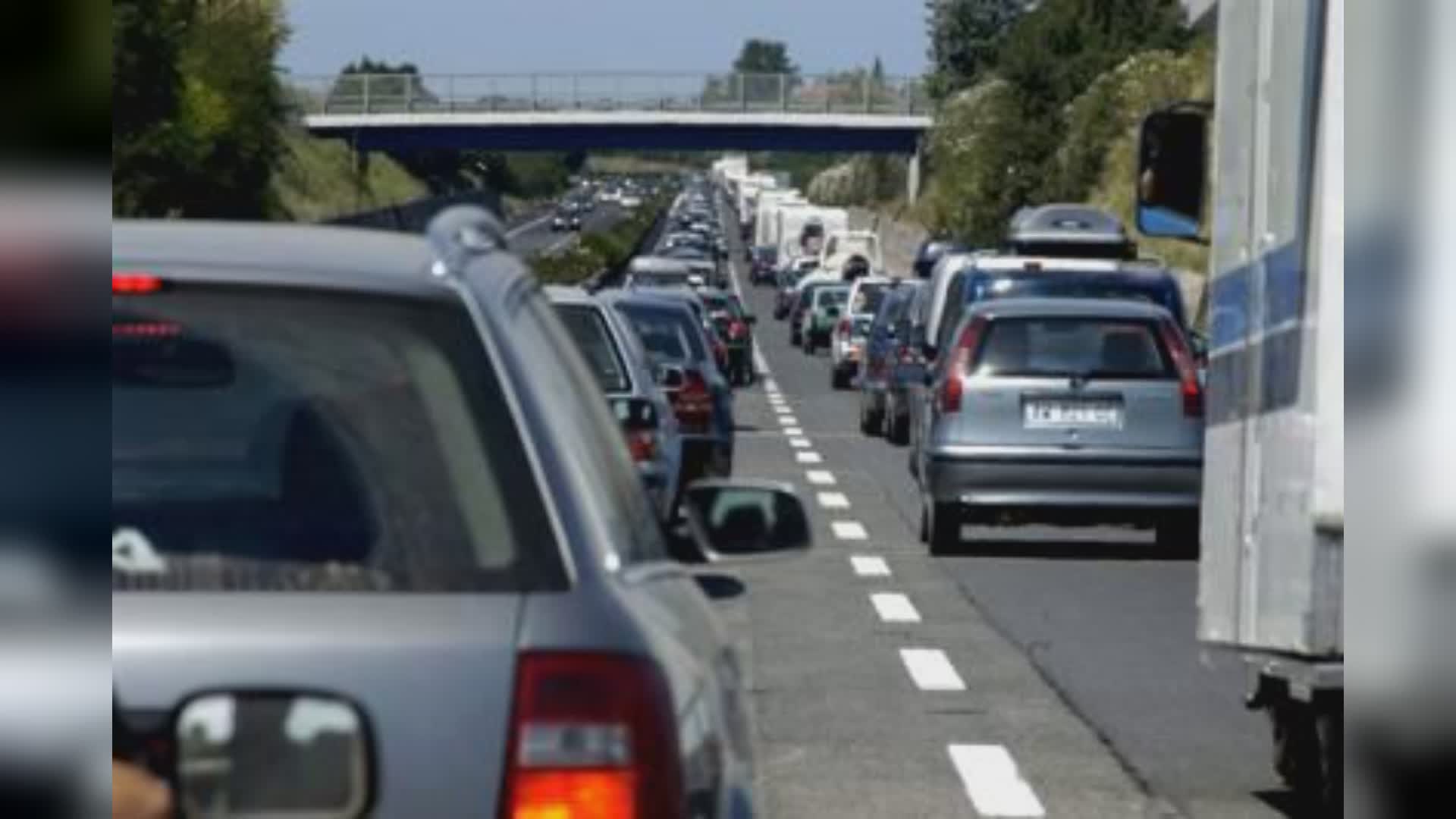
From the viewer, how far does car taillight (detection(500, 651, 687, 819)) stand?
4.42 meters

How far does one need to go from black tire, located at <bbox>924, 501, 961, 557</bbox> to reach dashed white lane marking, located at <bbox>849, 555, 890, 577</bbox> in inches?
15.1

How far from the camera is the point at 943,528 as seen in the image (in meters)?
21.6

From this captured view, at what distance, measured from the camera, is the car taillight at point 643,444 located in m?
17.9

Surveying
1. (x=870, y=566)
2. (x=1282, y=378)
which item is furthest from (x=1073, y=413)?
(x=1282, y=378)

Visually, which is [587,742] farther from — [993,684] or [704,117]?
[704,117]

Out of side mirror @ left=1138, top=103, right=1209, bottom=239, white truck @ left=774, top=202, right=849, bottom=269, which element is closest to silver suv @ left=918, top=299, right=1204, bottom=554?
side mirror @ left=1138, top=103, right=1209, bottom=239

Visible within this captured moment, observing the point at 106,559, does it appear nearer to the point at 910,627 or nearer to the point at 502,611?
the point at 502,611

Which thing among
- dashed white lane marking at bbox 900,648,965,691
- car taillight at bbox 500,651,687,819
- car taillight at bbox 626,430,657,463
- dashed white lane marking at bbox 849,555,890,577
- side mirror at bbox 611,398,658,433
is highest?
car taillight at bbox 500,651,687,819

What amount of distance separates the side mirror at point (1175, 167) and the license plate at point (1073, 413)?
1011 centimetres

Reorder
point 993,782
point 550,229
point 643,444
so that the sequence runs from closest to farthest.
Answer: point 993,782, point 643,444, point 550,229

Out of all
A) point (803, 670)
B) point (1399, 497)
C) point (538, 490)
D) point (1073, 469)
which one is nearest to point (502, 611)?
point (538, 490)

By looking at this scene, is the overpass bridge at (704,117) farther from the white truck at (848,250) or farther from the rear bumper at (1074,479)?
the rear bumper at (1074,479)

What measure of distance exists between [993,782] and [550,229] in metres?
54.2

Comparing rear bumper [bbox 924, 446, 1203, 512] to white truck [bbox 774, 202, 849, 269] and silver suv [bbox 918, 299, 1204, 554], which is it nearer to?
silver suv [bbox 918, 299, 1204, 554]
